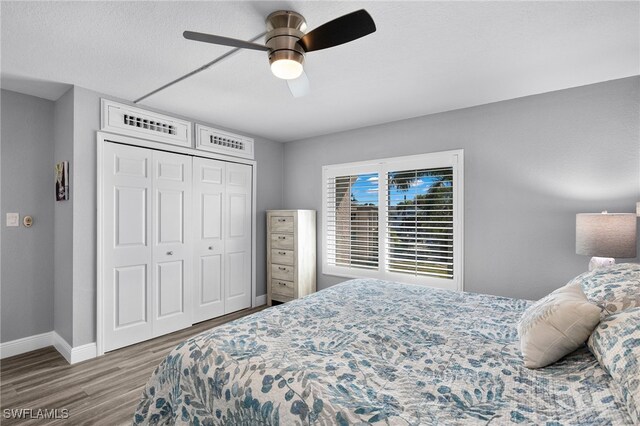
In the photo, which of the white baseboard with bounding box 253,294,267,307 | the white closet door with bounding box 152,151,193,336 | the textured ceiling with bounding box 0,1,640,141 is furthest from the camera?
the white baseboard with bounding box 253,294,267,307

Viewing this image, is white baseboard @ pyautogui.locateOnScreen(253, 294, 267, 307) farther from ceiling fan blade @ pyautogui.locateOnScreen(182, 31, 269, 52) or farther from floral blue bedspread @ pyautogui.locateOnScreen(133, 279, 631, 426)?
ceiling fan blade @ pyautogui.locateOnScreen(182, 31, 269, 52)

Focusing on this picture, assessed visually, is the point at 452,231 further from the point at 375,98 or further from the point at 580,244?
the point at 375,98

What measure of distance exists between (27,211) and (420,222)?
4147mm

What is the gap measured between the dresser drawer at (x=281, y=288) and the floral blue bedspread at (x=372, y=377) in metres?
2.41

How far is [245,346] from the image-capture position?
4.91 ft

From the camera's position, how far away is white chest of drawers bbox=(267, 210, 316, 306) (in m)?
4.30

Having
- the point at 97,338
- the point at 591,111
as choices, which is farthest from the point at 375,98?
the point at 97,338

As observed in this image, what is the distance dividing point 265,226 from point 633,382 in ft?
13.8

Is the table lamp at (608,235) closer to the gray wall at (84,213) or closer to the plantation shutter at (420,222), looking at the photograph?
the plantation shutter at (420,222)

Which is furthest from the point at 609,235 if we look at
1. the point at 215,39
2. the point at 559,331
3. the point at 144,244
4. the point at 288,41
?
the point at 144,244

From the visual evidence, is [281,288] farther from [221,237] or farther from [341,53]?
[341,53]

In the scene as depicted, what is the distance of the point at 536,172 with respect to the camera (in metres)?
3.04

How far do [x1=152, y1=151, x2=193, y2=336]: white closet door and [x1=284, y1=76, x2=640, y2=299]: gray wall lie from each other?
9.22 feet

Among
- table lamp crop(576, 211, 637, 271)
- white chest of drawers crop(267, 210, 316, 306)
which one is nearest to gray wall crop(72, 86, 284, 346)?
white chest of drawers crop(267, 210, 316, 306)
